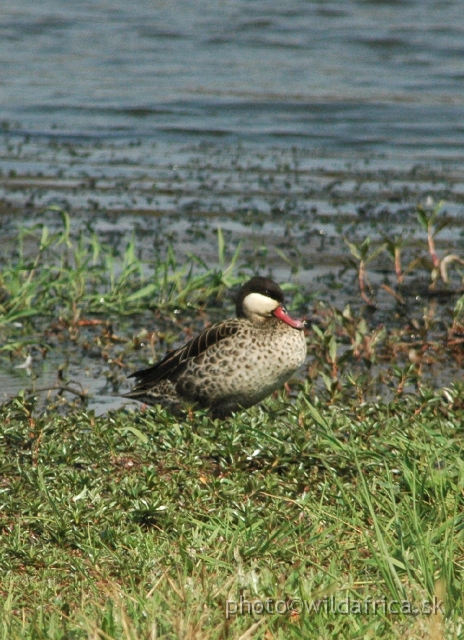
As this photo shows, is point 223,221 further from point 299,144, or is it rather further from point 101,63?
point 101,63

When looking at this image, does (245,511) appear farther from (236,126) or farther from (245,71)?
(245,71)

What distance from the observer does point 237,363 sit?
5879mm

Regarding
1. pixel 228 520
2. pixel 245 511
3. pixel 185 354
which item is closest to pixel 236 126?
pixel 185 354

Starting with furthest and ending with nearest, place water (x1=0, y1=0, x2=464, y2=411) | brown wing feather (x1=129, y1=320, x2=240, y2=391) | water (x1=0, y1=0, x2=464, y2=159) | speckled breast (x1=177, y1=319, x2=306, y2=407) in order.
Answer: water (x1=0, y1=0, x2=464, y2=159) → water (x1=0, y1=0, x2=464, y2=411) → brown wing feather (x1=129, y1=320, x2=240, y2=391) → speckled breast (x1=177, y1=319, x2=306, y2=407)

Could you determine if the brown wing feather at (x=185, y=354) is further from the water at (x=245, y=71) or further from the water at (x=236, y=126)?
the water at (x=245, y=71)

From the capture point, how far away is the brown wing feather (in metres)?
6.12

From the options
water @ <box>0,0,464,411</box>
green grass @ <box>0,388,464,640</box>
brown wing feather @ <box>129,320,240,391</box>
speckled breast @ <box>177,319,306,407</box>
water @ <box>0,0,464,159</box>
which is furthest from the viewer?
water @ <box>0,0,464,159</box>

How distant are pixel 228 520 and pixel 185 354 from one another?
6.78 feet

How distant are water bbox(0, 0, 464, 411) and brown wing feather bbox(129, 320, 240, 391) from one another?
0.37 meters

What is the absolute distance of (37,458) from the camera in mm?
5086

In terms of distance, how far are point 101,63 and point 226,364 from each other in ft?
46.7

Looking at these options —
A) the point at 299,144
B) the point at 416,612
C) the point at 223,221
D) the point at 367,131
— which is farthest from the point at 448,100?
the point at 416,612

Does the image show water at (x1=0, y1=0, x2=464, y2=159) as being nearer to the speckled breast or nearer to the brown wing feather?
the brown wing feather

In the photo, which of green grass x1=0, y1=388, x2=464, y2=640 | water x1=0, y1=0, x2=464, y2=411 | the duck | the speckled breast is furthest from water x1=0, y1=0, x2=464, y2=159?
green grass x1=0, y1=388, x2=464, y2=640
